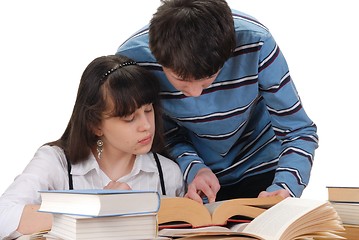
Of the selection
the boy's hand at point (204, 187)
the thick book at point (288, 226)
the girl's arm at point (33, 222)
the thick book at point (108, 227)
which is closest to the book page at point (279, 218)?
the thick book at point (288, 226)

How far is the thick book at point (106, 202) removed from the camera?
118cm

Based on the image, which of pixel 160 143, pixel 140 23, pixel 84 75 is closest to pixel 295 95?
pixel 160 143

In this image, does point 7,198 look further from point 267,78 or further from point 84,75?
point 267,78

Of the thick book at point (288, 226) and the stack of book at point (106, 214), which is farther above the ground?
the stack of book at point (106, 214)

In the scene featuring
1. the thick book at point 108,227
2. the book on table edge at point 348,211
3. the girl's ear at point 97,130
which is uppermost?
the thick book at point 108,227

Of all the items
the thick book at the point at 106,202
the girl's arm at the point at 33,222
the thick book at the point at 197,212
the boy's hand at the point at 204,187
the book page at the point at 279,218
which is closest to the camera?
the thick book at the point at 106,202

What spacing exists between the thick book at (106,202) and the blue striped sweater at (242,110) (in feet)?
1.90

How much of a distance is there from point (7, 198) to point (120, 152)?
0.41 meters

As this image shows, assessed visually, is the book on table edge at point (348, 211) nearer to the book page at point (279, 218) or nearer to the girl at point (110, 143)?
the book page at point (279, 218)

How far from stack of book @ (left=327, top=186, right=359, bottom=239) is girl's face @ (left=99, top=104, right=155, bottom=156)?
0.51m

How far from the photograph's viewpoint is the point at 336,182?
9.73 feet

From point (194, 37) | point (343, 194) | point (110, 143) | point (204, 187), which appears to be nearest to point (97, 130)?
point (110, 143)

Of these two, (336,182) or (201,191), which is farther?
(336,182)

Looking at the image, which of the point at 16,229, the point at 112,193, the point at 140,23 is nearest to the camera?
the point at 112,193
